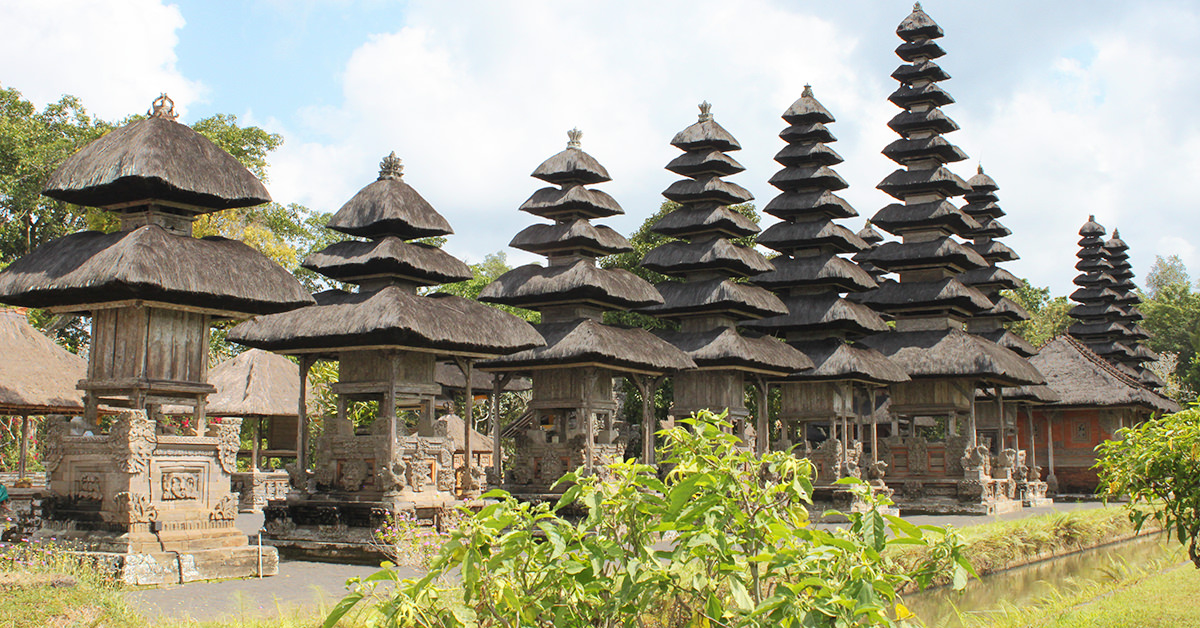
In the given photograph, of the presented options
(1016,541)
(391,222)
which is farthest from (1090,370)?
(391,222)

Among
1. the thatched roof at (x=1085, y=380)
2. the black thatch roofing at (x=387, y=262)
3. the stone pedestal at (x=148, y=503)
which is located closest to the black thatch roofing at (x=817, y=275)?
the thatched roof at (x=1085, y=380)

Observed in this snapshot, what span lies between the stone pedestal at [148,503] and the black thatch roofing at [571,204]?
10.4 meters

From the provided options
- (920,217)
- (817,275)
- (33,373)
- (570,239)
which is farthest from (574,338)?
(920,217)

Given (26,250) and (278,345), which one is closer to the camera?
(278,345)

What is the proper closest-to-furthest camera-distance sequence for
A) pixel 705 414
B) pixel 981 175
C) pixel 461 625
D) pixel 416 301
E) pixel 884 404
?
pixel 461 625, pixel 705 414, pixel 416 301, pixel 884 404, pixel 981 175

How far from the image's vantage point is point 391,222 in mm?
19062

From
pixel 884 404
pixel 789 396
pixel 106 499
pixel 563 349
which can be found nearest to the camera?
pixel 106 499

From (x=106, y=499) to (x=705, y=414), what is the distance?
11124 mm

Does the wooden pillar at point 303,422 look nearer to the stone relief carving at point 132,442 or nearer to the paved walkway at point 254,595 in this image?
the paved walkway at point 254,595

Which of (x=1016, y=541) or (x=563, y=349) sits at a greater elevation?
(x=563, y=349)

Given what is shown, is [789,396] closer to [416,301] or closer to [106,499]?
[416,301]

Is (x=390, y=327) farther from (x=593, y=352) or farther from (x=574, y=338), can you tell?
(x=574, y=338)

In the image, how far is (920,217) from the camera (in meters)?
33.3

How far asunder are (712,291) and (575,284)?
4.82m
